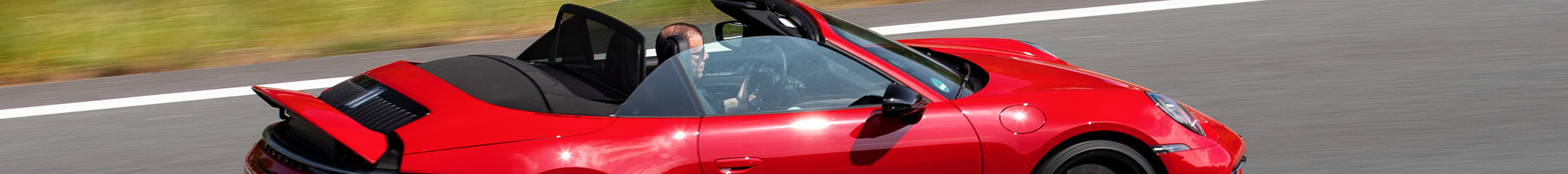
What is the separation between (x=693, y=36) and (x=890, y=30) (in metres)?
3.56

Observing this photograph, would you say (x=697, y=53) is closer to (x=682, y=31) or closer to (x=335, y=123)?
(x=682, y=31)

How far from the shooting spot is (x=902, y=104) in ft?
10.4

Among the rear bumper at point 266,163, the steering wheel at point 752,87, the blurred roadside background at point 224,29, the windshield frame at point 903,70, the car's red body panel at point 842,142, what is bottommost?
the rear bumper at point 266,163

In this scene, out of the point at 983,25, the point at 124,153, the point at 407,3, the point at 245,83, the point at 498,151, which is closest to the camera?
the point at 498,151

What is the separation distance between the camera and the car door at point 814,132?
10.7 ft

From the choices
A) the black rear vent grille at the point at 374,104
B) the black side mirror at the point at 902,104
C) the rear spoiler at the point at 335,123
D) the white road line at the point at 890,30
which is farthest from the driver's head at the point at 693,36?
the white road line at the point at 890,30

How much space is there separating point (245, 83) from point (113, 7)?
11.7 feet

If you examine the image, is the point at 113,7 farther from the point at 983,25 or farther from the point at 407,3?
the point at 983,25

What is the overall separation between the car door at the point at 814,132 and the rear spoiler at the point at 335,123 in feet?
2.81

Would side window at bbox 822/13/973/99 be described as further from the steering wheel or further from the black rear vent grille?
the black rear vent grille

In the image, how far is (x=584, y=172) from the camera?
10.4 feet

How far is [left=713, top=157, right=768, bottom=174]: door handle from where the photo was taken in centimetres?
323

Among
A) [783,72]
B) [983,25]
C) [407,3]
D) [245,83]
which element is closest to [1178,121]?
[783,72]

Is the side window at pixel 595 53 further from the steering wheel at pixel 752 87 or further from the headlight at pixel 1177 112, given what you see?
the headlight at pixel 1177 112
